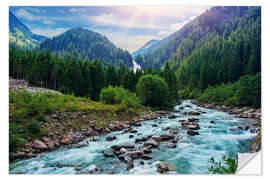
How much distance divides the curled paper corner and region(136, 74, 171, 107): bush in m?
11.2

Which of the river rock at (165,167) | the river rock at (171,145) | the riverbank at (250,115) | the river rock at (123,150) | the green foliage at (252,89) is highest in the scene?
the green foliage at (252,89)

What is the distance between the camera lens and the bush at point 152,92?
15.5 metres

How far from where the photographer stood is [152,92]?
51.0 ft

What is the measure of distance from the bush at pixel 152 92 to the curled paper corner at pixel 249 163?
11.2 metres

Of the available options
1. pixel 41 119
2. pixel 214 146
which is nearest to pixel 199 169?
pixel 214 146

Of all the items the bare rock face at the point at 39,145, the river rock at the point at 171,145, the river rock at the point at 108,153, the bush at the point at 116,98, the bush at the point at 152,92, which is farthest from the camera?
the bush at the point at 152,92

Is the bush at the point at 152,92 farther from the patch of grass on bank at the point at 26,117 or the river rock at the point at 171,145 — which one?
the river rock at the point at 171,145

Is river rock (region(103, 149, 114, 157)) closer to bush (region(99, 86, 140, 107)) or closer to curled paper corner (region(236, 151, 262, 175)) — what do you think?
curled paper corner (region(236, 151, 262, 175))

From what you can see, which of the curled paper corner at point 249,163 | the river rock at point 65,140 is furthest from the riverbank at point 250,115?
the river rock at point 65,140

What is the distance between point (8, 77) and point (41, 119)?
1.93 metres

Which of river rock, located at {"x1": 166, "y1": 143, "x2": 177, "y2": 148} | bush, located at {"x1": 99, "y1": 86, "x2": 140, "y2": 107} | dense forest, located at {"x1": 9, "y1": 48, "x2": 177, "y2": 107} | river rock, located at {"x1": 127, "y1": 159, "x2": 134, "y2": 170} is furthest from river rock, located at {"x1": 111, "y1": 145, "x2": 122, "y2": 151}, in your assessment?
dense forest, located at {"x1": 9, "y1": 48, "x2": 177, "y2": 107}

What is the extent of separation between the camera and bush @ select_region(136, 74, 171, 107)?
50.7 ft

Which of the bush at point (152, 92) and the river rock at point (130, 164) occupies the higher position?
the bush at point (152, 92)

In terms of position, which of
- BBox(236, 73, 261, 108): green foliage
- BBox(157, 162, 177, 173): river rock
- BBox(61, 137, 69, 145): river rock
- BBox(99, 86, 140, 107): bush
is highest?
BBox(236, 73, 261, 108): green foliage
